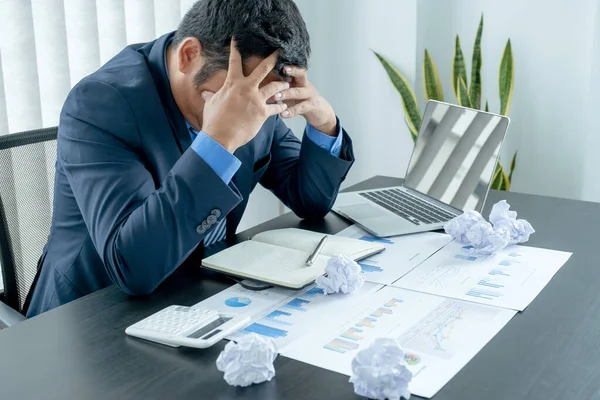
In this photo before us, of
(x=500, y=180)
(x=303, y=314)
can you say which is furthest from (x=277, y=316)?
(x=500, y=180)

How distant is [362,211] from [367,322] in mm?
612

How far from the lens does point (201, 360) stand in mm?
906

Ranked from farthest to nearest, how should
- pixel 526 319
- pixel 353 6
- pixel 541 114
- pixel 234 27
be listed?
pixel 353 6 → pixel 541 114 → pixel 234 27 → pixel 526 319

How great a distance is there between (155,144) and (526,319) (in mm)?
732

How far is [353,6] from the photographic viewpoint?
9.82 ft

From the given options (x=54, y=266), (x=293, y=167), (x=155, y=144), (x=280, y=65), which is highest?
(x=280, y=65)

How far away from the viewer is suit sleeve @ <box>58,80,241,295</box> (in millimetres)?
1133

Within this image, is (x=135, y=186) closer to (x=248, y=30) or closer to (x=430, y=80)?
(x=248, y=30)

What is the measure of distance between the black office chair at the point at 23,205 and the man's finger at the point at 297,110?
1.81ft

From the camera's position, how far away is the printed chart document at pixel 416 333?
871 millimetres

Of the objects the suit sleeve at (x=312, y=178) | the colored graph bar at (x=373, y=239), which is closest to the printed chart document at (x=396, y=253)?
the colored graph bar at (x=373, y=239)

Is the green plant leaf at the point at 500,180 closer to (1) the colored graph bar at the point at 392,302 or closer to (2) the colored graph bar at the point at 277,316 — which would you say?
(1) the colored graph bar at the point at 392,302

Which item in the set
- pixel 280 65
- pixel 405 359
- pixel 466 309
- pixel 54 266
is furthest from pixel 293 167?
pixel 405 359

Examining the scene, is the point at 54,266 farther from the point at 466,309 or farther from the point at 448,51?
the point at 448,51
